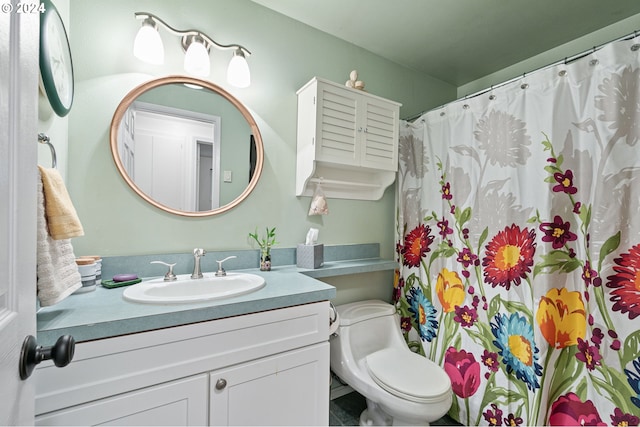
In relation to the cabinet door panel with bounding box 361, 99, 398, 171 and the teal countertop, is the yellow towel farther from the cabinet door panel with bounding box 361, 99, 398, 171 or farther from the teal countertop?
the cabinet door panel with bounding box 361, 99, 398, 171

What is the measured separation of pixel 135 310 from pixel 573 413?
1.87 m

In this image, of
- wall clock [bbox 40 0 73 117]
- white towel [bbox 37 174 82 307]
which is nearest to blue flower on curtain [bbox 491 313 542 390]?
white towel [bbox 37 174 82 307]

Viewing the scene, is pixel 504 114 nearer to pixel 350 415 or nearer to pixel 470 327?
pixel 470 327

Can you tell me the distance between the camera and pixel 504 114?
1464mm

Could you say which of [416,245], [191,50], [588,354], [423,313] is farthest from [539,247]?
[191,50]

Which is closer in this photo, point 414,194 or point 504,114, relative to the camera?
point 504,114

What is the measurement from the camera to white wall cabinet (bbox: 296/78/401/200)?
1.55m

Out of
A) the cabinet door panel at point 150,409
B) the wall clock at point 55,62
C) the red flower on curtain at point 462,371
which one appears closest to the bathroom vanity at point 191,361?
the cabinet door panel at point 150,409

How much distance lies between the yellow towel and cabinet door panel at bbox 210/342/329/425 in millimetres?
649

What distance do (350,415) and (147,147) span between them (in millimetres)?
1927

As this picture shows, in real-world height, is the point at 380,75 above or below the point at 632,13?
below

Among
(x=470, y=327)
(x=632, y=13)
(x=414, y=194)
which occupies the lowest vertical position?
(x=470, y=327)

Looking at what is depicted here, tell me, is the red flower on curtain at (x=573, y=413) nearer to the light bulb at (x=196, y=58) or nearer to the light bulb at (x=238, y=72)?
the light bulb at (x=238, y=72)

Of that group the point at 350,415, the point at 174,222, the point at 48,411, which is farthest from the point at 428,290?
the point at 48,411
